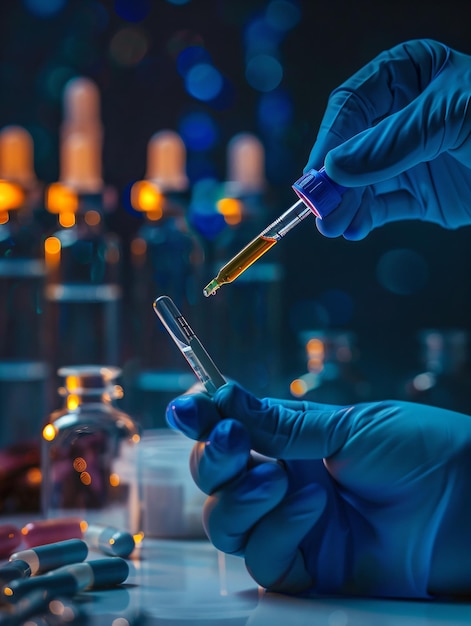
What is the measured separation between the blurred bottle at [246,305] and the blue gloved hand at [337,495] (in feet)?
2.62

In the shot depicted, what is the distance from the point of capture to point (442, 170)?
30.9 inches

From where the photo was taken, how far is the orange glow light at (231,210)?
1467mm

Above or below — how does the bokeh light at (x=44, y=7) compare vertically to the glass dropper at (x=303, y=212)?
above

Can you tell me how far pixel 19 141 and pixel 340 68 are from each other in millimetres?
605

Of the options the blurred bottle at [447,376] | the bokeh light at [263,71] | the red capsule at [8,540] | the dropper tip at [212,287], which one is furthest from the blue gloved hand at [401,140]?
the bokeh light at [263,71]

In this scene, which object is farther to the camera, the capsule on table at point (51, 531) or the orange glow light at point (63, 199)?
the orange glow light at point (63, 199)

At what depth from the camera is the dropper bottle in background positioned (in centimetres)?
136

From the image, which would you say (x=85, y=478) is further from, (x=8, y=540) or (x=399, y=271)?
(x=399, y=271)

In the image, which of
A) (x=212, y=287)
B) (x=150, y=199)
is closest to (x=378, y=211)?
(x=212, y=287)

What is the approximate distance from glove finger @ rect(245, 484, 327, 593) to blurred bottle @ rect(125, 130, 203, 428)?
2.45 ft

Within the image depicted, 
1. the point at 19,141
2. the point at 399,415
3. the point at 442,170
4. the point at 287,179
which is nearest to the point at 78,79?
the point at 19,141

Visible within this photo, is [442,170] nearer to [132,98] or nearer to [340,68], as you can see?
[340,68]

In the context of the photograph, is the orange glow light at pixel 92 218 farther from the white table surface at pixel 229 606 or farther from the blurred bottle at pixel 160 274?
the white table surface at pixel 229 606

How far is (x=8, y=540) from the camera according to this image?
81 centimetres
